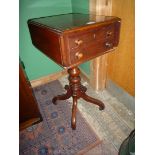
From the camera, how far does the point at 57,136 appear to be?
146 centimetres

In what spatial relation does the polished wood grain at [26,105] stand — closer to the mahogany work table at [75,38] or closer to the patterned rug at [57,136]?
the patterned rug at [57,136]

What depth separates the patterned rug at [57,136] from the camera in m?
1.35

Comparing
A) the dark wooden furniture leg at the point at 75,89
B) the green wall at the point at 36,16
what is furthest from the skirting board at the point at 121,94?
the green wall at the point at 36,16

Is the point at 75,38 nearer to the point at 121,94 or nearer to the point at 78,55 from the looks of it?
the point at 78,55

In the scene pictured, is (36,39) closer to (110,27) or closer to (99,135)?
(110,27)

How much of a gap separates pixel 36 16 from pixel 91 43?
87 centimetres

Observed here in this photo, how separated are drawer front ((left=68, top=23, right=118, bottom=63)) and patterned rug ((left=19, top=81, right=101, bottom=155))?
2.30ft

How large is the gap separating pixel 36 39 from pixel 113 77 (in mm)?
892

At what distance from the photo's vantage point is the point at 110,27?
3.86ft

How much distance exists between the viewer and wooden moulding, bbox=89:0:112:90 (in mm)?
1423

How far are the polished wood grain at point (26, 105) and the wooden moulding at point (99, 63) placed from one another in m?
0.71

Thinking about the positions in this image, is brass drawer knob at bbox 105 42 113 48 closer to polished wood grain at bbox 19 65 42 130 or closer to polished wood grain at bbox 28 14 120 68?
polished wood grain at bbox 28 14 120 68

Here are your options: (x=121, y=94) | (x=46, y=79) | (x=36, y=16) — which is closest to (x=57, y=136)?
(x=121, y=94)
